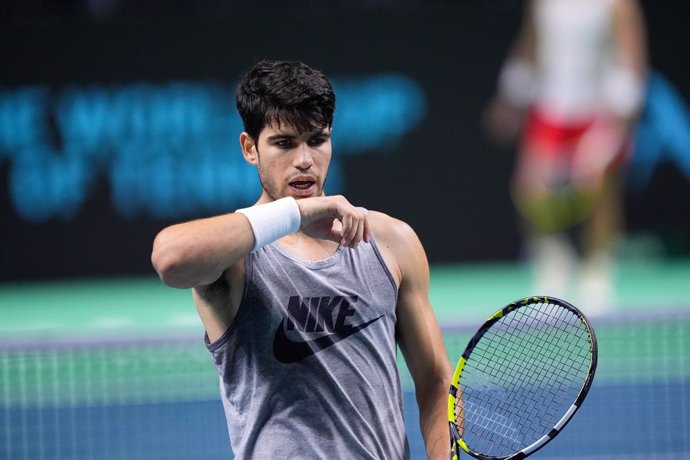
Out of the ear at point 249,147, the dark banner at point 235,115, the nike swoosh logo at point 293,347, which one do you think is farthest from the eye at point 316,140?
the dark banner at point 235,115

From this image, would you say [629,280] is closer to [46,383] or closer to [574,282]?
[574,282]

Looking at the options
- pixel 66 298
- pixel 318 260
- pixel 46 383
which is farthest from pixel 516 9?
pixel 318 260

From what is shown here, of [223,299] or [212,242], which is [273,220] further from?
[223,299]

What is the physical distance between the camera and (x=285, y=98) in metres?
3.06

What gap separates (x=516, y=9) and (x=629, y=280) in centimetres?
297

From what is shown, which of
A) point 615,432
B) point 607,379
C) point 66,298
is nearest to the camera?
point 615,432

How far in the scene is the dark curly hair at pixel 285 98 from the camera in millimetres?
3068

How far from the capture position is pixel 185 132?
11.3m

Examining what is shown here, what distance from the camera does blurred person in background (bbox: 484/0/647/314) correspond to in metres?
11.3

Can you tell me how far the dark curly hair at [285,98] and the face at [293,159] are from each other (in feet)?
0.08

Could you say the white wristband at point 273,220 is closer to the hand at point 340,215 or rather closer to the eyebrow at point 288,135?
the hand at point 340,215

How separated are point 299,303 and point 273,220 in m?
0.30

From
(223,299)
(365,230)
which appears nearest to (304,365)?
(223,299)

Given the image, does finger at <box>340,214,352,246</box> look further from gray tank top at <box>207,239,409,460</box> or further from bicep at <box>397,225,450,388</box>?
bicep at <box>397,225,450,388</box>
